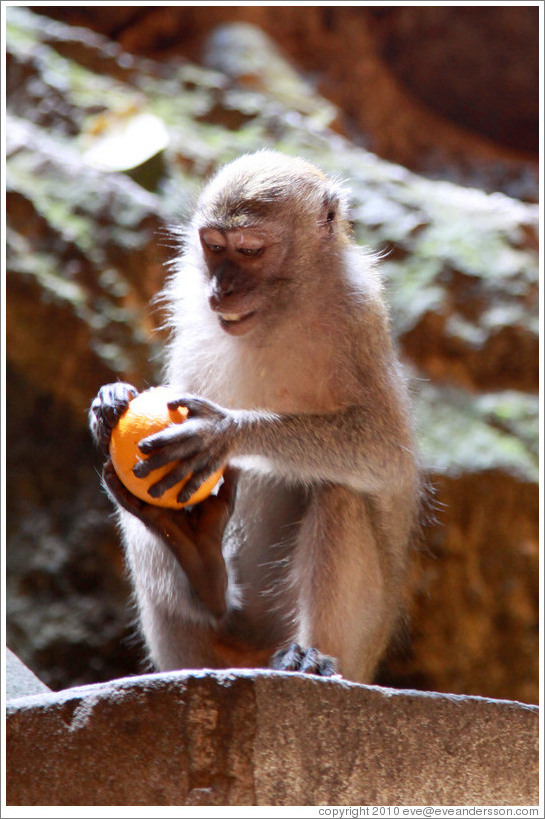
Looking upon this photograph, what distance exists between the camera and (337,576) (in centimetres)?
350

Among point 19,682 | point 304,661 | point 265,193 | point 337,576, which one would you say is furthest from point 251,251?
point 19,682

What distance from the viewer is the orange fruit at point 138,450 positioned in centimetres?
321

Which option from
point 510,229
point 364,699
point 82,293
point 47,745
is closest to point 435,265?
point 510,229

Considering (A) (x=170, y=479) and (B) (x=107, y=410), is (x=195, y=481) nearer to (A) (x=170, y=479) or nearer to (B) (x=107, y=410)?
(A) (x=170, y=479)

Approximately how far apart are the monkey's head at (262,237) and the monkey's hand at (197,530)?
638mm

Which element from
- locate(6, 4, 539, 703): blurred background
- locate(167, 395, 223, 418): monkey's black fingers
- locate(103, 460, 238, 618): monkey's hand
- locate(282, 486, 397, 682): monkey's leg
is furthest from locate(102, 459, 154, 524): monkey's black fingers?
locate(6, 4, 539, 703): blurred background

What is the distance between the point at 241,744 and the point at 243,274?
172 centimetres

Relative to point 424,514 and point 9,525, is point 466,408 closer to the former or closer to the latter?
point 424,514

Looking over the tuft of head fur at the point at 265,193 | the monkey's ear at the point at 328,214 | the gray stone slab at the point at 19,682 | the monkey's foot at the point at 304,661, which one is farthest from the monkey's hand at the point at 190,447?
the gray stone slab at the point at 19,682

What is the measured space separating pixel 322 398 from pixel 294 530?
1.71 feet

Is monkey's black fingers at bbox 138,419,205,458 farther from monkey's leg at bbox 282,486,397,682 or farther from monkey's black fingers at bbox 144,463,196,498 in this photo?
monkey's leg at bbox 282,486,397,682

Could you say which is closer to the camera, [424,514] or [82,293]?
[424,514]

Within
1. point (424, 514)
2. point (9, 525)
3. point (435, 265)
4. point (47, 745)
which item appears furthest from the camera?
point (435, 265)

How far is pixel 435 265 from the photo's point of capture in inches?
259
